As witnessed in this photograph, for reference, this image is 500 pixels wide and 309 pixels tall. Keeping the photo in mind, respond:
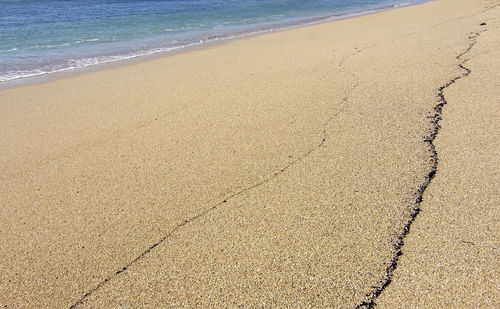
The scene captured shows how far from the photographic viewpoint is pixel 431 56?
5.93 meters

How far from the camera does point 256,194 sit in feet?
9.30

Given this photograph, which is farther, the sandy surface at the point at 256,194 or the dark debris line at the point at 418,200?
the sandy surface at the point at 256,194

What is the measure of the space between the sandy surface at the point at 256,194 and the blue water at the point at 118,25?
4424mm

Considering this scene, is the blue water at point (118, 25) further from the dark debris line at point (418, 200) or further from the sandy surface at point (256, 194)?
the dark debris line at point (418, 200)

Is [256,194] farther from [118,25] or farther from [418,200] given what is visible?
[118,25]

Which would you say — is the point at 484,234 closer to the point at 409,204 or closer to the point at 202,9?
the point at 409,204

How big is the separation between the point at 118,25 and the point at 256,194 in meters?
13.3

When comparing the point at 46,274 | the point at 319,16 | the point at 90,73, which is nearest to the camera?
the point at 46,274

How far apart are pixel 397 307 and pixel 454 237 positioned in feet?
2.21

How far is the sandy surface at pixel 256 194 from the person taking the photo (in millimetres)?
2070

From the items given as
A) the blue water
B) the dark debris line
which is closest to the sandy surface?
the dark debris line

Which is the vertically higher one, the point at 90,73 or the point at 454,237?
the point at 454,237

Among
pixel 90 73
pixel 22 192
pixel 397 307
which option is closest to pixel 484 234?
pixel 397 307

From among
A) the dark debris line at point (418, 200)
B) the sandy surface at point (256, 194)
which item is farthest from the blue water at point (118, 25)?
the dark debris line at point (418, 200)
